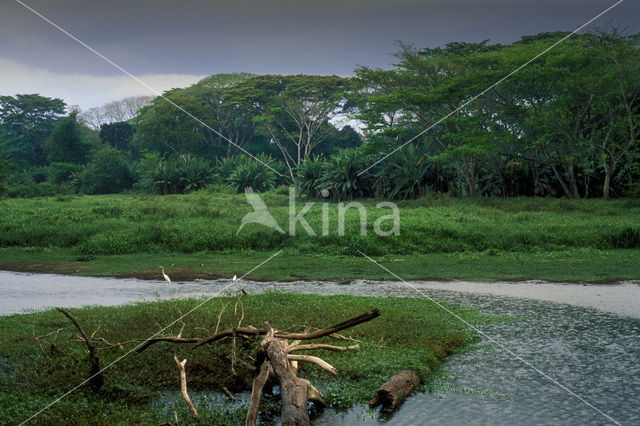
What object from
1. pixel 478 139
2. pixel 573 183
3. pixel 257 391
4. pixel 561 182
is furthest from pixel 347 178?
pixel 257 391

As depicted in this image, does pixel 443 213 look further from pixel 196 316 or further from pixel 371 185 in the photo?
pixel 196 316

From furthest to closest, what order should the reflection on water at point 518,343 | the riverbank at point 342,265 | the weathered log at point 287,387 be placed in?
the riverbank at point 342,265 < the reflection on water at point 518,343 < the weathered log at point 287,387

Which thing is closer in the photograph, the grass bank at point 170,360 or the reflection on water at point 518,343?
the grass bank at point 170,360

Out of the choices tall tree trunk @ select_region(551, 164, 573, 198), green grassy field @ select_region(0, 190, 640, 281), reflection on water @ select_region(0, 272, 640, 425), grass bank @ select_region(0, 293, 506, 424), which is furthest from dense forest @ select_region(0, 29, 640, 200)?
grass bank @ select_region(0, 293, 506, 424)

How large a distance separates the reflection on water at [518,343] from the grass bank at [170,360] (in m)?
0.53

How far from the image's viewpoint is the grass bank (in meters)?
5.63

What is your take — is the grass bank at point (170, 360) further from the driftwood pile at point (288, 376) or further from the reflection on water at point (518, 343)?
the reflection on water at point (518, 343)

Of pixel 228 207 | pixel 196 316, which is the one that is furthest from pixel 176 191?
pixel 196 316

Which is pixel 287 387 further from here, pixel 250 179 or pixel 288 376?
pixel 250 179

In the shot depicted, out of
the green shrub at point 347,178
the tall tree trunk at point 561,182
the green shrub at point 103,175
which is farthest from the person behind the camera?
the green shrub at point 103,175

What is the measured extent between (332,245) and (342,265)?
6.72 ft

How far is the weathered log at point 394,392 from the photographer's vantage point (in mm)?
5805

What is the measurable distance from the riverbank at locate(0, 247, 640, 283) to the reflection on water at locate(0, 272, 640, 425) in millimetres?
782

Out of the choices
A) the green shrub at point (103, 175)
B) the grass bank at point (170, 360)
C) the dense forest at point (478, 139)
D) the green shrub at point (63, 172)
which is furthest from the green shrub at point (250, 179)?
the grass bank at point (170, 360)
